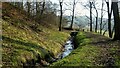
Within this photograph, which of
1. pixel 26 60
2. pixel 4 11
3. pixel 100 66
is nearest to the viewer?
pixel 100 66

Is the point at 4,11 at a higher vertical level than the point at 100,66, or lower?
higher

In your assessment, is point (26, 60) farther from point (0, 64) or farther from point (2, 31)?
point (2, 31)

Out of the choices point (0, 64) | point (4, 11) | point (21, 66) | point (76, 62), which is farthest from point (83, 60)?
point (4, 11)

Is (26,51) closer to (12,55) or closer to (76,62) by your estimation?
(12,55)

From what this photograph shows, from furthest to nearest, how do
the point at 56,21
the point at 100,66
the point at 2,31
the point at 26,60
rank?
1. the point at 56,21
2. the point at 2,31
3. the point at 26,60
4. the point at 100,66

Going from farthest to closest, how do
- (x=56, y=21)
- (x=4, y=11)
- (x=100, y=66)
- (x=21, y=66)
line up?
(x=56, y=21) → (x=4, y=11) → (x=21, y=66) → (x=100, y=66)

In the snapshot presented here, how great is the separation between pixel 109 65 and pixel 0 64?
6.59 metres

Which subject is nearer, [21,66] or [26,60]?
[21,66]

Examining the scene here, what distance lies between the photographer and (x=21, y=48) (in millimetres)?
19922

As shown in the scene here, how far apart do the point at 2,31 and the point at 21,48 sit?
465cm

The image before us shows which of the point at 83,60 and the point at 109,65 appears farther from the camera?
the point at 83,60

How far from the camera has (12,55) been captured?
1719 cm

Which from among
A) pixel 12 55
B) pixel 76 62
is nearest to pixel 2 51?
pixel 12 55

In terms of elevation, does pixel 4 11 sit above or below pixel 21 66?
above
